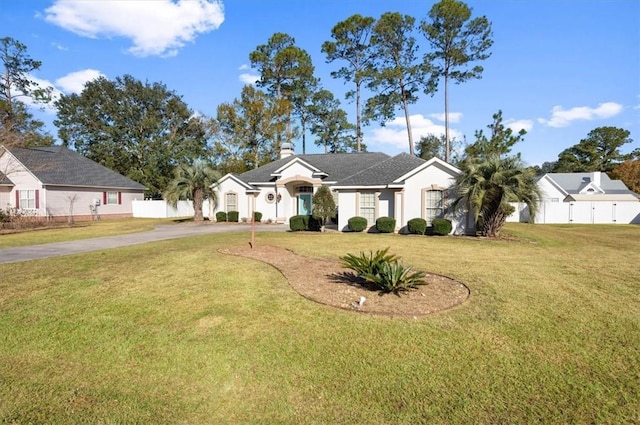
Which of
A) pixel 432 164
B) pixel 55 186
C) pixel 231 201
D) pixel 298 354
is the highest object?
pixel 432 164

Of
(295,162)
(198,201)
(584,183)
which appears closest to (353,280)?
(295,162)

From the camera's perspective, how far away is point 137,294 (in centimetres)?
667

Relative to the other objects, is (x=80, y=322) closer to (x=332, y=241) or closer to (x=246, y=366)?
(x=246, y=366)

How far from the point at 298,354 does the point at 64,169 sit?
33404 millimetres

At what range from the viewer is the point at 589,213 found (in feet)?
97.9

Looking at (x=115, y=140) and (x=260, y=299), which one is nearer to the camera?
(x=260, y=299)

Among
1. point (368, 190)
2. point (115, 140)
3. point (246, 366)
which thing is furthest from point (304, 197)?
point (115, 140)

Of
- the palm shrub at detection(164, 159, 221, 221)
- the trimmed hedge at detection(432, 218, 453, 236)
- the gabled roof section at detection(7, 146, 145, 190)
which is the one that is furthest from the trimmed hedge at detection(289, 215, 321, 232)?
the gabled roof section at detection(7, 146, 145, 190)

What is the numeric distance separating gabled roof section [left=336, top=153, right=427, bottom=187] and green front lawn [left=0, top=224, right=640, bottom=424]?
11538mm

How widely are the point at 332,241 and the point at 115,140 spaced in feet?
129

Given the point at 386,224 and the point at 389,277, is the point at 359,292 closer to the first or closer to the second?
the point at 389,277

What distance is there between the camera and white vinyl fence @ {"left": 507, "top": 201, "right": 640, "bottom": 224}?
29.7m

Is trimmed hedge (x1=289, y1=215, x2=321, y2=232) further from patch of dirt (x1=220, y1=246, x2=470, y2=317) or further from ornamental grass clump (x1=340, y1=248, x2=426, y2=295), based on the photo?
ornamental grass clump (x1=340, y1=248, x2=426, y2=295)

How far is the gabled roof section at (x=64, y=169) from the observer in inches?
1039
